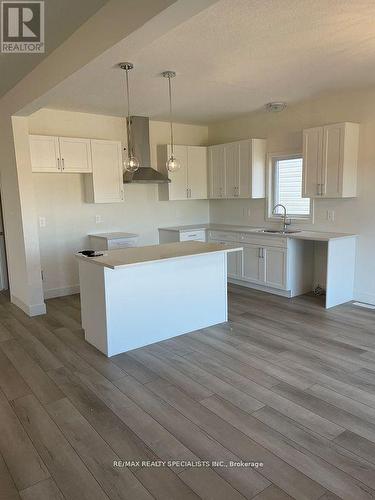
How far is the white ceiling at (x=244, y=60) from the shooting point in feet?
8.27

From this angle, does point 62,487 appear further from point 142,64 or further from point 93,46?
point 142,64

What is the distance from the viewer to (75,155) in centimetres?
507

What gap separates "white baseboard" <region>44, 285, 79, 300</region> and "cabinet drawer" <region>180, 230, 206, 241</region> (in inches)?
72.3

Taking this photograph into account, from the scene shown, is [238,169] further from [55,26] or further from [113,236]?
[55,26]

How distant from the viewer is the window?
5387mm

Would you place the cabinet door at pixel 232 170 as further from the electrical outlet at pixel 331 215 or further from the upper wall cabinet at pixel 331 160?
the electrical outlet at pixel 331 215

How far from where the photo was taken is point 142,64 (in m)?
3.36

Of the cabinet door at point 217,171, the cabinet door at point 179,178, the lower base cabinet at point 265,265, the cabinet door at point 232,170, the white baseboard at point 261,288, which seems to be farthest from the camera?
the cabinet door at point 217,171

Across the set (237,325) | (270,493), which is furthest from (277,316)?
(270,493)

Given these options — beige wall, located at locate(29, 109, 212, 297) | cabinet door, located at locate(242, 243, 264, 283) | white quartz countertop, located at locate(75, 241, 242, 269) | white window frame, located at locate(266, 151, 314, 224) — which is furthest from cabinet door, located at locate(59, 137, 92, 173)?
white window frame, located at locate(266, 151, 314, 224)

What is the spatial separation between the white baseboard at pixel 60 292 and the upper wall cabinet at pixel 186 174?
6.79 ft

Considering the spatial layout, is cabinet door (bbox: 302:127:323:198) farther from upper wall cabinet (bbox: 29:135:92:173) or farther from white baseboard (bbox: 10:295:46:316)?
white baseboard (bbox: 10:295:46:316)

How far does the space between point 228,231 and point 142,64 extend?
306cm

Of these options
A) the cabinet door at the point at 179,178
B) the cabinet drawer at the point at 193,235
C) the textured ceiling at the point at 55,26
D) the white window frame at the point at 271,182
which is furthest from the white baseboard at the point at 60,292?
the white window frame at the point at 271,182
